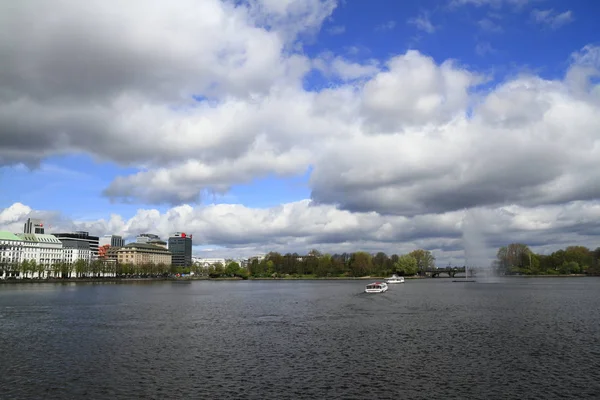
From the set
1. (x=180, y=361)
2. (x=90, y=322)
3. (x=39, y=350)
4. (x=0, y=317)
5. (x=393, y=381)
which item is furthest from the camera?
(x=0, y=317)

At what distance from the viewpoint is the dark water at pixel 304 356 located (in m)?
31.1

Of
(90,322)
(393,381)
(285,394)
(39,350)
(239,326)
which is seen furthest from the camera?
(90,322)

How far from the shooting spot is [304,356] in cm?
4119

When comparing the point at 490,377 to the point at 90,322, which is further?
the point at 90,322

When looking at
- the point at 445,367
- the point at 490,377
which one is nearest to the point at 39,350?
the point at 445,367

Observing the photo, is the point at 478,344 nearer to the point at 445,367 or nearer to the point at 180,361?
the point at 445,367

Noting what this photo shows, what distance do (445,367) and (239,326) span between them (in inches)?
1231

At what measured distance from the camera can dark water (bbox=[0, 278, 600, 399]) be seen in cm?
3108

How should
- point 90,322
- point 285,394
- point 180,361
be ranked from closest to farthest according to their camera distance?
point 285,394 → point 180,361 → point 90,322

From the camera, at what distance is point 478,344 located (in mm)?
45875

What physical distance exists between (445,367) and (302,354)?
41.0 ft

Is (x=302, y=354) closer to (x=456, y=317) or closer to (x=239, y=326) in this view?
(x=239, y=326)

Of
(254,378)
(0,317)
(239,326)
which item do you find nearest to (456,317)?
(239,326)

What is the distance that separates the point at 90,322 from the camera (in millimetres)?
65188
